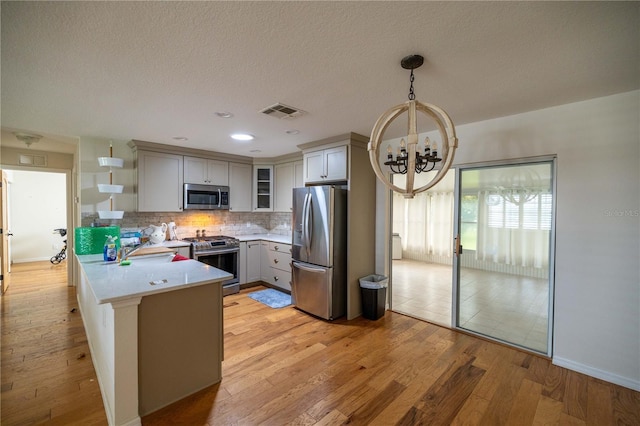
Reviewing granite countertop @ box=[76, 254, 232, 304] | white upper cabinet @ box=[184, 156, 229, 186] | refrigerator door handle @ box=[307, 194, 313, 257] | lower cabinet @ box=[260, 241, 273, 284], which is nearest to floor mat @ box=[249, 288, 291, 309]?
lower cabinet @ box=[260, 241, 273, 284]

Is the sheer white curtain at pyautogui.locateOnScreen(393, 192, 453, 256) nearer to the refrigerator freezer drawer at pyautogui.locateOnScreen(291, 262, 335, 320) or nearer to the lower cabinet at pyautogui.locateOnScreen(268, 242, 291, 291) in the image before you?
the lower cabinet at pyautogui.locateOnScreen(268, 242, 291, 291)

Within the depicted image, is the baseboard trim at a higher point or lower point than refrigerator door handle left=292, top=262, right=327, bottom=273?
lower

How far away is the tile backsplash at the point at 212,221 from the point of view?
423cm

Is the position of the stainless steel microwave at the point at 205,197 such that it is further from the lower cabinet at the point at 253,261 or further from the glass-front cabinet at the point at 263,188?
the lower cabinet at the point at 253,261

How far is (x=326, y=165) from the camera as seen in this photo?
12.6ft

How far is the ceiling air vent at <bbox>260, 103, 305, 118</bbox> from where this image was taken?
2.60m

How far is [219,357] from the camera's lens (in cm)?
228

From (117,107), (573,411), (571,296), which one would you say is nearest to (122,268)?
(117,107)

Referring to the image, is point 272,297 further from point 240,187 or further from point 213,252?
point 240,187

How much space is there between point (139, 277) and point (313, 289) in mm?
2092

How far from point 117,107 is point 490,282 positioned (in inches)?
169

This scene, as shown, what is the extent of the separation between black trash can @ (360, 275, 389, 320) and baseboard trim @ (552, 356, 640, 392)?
68.7 inches

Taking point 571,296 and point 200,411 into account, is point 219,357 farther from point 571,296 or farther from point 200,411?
point 571,296

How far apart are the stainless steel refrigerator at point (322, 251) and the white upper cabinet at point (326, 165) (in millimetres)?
257
